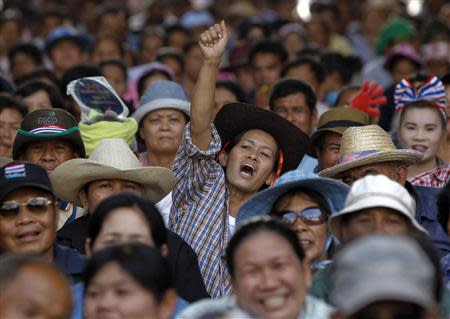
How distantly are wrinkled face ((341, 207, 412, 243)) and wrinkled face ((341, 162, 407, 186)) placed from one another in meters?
1.39

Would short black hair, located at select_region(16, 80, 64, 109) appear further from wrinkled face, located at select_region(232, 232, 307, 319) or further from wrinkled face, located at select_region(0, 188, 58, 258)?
wrinkled face, located at select_region(232, 232, 307, 319)

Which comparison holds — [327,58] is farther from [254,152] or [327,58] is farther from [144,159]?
[254,152]

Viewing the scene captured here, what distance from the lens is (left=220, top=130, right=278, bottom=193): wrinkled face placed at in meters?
8.38

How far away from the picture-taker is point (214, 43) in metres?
8.27

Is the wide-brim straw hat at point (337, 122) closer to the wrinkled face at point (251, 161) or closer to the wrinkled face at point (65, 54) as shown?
the wrinkled face at point (251, 161)

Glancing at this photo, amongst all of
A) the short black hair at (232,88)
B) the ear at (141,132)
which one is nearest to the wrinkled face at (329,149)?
the ear at (141,132)

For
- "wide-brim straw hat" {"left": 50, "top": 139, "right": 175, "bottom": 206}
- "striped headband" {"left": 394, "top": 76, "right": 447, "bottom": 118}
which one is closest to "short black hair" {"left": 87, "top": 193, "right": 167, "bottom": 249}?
"wide-brim straw hat" {"left": 50, "top": 139, "right": 175, "bottom": 206}

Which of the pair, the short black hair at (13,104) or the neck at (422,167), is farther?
the short black hair at (13,104)

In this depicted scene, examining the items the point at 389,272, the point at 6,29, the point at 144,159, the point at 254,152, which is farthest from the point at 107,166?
the point at 6,29

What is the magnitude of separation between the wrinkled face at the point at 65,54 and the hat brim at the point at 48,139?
18.8 ft

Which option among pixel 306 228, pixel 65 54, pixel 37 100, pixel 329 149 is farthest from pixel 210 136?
pixel 65 54

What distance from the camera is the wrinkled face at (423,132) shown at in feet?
31.5

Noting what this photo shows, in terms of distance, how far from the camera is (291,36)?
612 inches

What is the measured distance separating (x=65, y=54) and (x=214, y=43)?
6.58 metres
